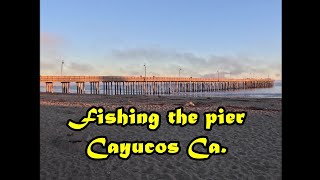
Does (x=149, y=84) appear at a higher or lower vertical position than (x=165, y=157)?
higher

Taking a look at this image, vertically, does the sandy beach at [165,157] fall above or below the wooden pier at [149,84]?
below

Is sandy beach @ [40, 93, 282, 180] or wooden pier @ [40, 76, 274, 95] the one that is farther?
wooden pier @ [40, 76, 274, 95]

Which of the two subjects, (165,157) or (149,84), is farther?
(149,84)

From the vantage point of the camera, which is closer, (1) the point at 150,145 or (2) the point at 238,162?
(2) the point at 238,162

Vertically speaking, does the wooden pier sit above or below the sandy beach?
above

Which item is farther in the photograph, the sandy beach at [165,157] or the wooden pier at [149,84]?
the wooden pier at [149,84]

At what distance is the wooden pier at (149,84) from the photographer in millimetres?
52625

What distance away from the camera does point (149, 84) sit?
73.1m

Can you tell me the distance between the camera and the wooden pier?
173 ft
